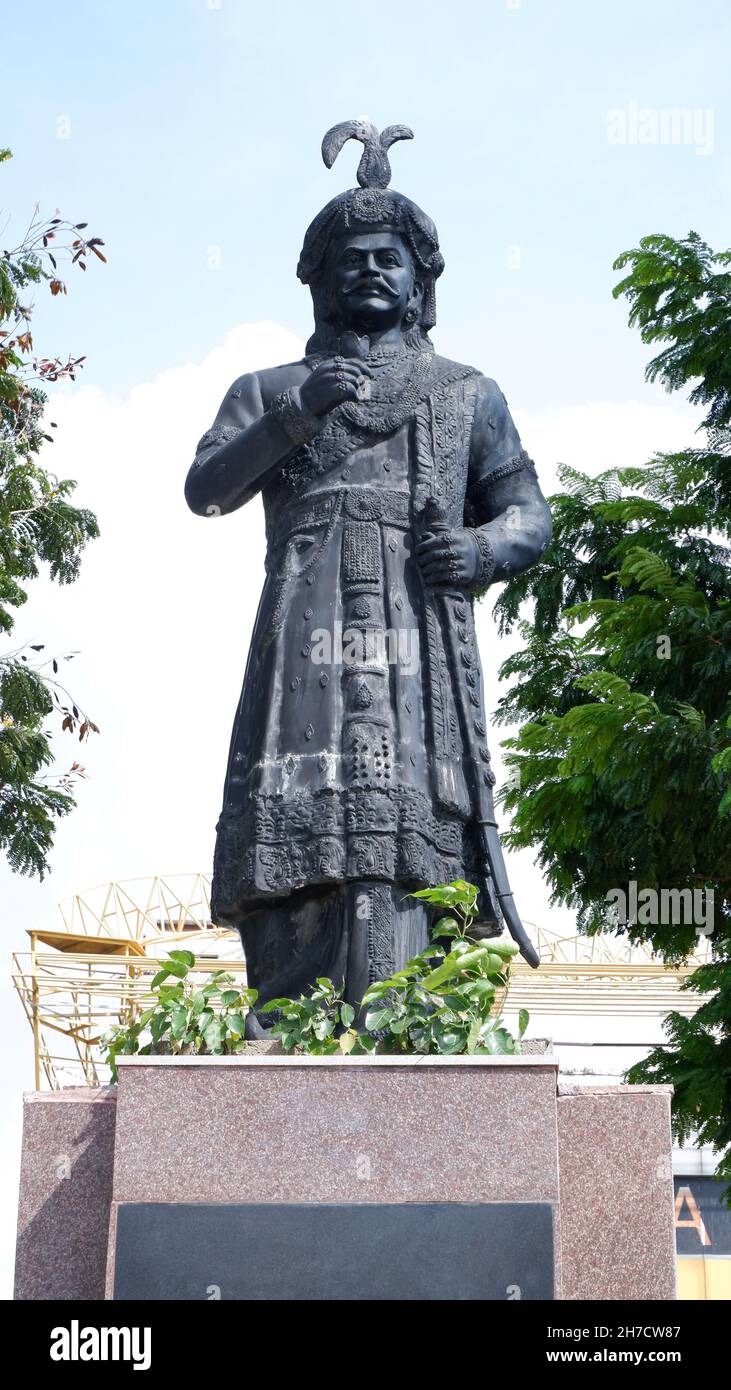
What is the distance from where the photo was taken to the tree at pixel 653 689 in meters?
14.3

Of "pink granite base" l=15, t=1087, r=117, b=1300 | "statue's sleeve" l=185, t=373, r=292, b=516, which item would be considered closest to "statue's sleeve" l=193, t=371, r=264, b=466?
"statue's sleeve" l=185, t=373, r=292, b=516

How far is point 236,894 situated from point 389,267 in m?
2.65

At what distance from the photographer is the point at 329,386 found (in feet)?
24.3

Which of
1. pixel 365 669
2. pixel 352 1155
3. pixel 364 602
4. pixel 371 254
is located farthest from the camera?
pixel 371 254

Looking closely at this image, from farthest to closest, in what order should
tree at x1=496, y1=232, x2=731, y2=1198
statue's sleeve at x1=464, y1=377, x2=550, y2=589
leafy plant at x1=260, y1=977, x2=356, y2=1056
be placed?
tree at x1=496, y1=232, x2=731, y2=1198 < statue's sleeve at x1=464, y1=377, x2=550, y2=589 < leafy plant at x1=260, y1=977, x2=356, y2=1056

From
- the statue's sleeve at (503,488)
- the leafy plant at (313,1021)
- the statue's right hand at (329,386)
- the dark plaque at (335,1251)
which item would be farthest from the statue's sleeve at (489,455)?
the dark plaque at (335,1251)

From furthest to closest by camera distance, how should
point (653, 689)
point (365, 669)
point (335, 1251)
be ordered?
point (653, 689), point (365, 669), point (335, 1251)

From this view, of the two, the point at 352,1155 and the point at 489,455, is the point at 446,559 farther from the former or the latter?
the point at 352,1155

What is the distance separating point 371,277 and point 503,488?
100 centimetres

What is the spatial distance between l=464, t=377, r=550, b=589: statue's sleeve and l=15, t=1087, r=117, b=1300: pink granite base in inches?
107

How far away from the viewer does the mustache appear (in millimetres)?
7879

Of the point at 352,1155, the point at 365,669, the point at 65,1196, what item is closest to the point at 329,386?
the point at 365,669

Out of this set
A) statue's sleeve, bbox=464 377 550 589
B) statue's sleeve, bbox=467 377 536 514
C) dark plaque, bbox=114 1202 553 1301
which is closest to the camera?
dark plaque, bbox=114 1202 553 1301

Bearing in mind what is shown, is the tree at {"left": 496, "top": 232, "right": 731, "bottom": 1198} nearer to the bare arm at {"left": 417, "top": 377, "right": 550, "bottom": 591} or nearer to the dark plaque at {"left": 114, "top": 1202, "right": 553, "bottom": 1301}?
the bare arm at {"left": 417, "top": 377, "right": 550, "bottom": 591}
